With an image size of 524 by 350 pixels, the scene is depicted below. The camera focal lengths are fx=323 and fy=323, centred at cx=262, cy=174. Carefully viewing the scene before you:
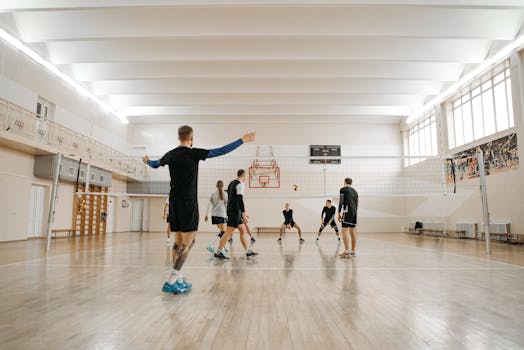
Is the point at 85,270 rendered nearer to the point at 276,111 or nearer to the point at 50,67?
the point at 50,67

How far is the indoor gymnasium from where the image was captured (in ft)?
8.64

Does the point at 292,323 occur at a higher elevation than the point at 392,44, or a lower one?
lower

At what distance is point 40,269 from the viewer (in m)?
4.86

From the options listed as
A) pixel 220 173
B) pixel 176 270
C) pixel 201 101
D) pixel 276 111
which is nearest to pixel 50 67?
pixel 201 101

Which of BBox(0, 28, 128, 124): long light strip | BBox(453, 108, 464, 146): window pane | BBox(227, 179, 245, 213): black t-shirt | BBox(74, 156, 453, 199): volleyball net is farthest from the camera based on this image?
BBox(74, 156, 453, 199): volleyball net

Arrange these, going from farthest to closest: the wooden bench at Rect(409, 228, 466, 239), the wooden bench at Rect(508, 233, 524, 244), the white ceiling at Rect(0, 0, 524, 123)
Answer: the wooden bench at Rect(409, 228, 466, 239) → the wooden bench at Rect(508, 233, 524, 244) → the white ceiling at Rect(0, 0, 524, 123)

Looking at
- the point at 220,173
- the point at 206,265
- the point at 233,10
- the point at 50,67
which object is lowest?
the point at 206,265

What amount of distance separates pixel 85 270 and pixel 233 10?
9119 millimetres

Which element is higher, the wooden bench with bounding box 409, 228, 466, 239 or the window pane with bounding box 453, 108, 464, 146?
the window pane with bounding box 453, 108, 464, 146

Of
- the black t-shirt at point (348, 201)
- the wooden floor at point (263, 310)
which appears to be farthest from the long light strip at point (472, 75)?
the wooden floor at point (263, 310)

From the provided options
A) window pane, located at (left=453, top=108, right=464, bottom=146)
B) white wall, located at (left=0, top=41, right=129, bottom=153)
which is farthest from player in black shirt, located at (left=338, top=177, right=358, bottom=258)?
window pane, located at (left=453, top=108, right=464, bottom=146)

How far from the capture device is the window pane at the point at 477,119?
45.3 ft

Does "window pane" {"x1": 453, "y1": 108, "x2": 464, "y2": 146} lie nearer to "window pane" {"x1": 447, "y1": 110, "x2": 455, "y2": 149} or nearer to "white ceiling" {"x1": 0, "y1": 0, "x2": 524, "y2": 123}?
"window pane" {"x1": 447, "y1": 110, "x2": 455, "y2": 149}

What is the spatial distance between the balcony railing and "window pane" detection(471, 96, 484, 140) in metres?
14.0
